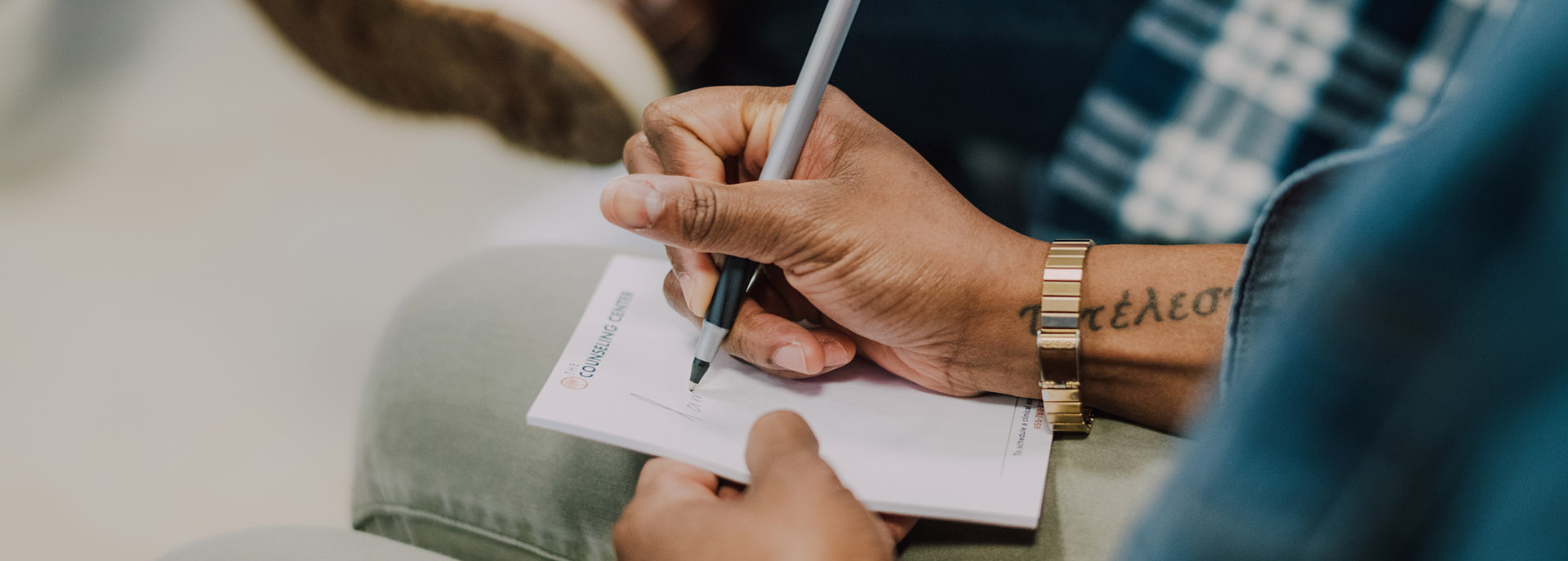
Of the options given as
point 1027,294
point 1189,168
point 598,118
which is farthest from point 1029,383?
point 598,118

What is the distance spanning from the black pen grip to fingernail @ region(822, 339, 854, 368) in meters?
0.06

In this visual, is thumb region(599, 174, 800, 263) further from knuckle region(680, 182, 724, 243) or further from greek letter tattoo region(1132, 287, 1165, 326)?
greek letter tattoo region(1132, 287, 1165, 326)

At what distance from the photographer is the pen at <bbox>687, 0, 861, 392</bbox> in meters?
0.51

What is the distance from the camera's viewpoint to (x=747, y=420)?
517 mm

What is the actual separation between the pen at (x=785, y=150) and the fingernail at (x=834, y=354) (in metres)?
0.06

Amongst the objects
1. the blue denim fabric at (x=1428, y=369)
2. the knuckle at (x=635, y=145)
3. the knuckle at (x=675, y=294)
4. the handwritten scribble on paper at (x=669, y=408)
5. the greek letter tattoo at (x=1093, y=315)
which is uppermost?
the blue denim fabric at (x=1428, y=369)

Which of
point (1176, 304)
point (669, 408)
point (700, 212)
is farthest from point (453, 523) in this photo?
point (1176, 304)

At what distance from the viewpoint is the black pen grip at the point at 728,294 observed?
54 cm

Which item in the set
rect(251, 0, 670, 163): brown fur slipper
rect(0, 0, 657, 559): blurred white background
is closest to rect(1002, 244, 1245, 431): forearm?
rect(0, 0, 657, 559): blurred white background

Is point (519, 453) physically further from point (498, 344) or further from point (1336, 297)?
point (1336, 297)

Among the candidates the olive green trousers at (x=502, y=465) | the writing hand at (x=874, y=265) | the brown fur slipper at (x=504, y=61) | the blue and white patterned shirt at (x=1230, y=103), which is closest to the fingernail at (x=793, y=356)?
the writing hand at (x=874, y=265)

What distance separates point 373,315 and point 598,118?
15.0 inches

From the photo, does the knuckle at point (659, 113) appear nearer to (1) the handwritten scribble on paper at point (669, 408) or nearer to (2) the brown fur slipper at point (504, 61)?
(1) the handwritten scribble on paper at point (669, 408)

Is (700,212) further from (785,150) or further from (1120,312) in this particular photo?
(1120,312)
